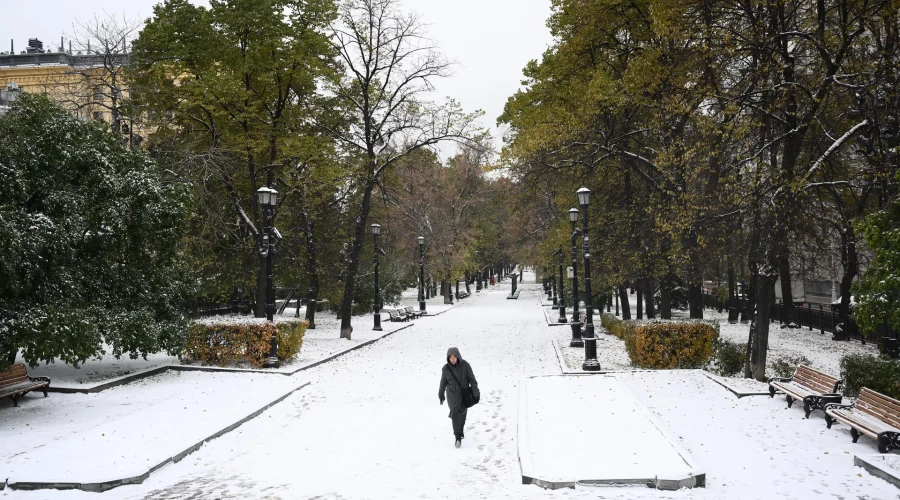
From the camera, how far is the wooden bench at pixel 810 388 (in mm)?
10828

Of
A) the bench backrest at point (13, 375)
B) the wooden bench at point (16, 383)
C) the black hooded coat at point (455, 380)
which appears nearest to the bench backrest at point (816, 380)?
the black hooded coat at point (455, 380)

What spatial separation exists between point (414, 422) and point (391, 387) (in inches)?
145

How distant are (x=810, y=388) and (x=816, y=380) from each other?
0.61ft

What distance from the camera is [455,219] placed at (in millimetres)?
58594

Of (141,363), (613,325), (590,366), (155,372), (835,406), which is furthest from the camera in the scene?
(613,325)

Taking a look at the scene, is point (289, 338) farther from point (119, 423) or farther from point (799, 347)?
point (799, 347)

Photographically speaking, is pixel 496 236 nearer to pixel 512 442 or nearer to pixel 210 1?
pixel 210 1

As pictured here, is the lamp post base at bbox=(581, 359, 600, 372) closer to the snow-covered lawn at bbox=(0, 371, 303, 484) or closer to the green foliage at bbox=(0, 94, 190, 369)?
the snow-covered lawn at bbox=(0, 371, 303, 484)

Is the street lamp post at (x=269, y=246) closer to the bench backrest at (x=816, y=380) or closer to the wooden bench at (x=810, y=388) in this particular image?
the wooden bench at (x=810, y=388)

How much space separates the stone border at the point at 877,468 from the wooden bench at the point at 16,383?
12710 mm

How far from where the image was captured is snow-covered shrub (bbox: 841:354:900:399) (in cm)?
1115

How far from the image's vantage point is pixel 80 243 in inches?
582

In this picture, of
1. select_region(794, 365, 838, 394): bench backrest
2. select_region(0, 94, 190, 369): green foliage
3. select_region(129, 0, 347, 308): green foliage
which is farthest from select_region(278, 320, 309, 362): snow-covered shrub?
select_region(794, 365, 838, 394): bench backrest

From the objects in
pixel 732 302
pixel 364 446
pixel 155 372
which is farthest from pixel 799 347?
pixel 155 372
